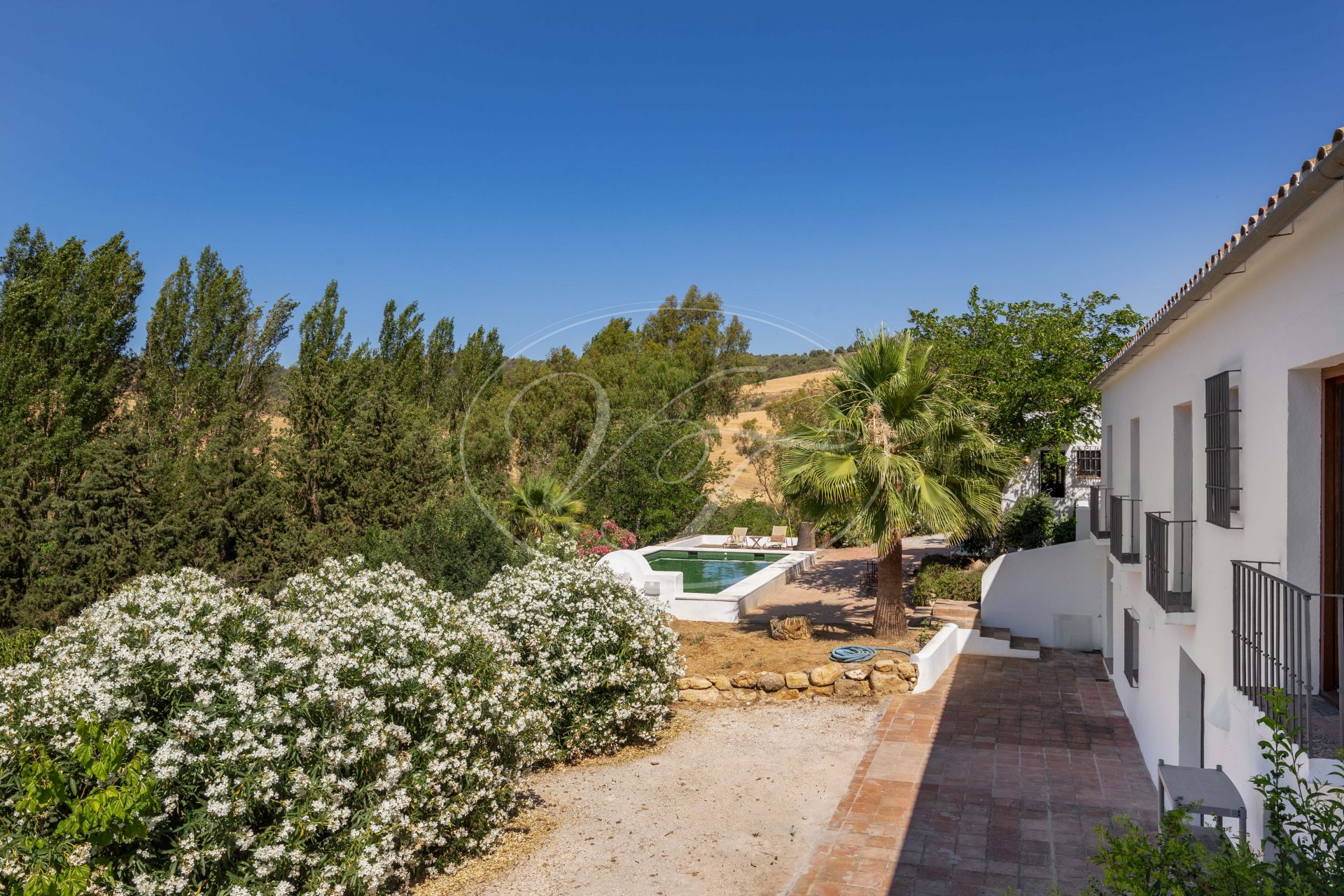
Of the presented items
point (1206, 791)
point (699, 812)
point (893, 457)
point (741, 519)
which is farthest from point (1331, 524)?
point (741, 519)

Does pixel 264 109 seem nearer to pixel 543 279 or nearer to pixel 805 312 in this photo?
pixel 543 279

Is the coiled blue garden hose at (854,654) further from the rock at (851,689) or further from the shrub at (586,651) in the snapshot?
the shrub at (586,651)

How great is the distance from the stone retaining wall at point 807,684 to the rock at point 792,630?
2.80 m

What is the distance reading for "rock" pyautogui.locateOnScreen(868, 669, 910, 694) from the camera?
11.5m

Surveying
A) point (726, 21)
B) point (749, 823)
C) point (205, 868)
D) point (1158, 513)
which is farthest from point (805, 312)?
point (205, 868)

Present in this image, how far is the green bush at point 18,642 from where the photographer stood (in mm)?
12953

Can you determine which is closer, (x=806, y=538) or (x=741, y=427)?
(x=806, y=538)

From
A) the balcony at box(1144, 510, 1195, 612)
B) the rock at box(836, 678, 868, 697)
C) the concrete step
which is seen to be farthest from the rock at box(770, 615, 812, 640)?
the balcony at box(1144, 510, 1195, 612)

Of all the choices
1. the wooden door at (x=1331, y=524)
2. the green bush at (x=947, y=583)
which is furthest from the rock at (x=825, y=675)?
the wooden door at (x=1331, y=524)

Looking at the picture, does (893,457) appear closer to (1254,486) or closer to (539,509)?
(1254,486)

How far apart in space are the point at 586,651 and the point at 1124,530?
6.92 meters

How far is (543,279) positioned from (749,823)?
71.7ft

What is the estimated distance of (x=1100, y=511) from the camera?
1280 centimetres

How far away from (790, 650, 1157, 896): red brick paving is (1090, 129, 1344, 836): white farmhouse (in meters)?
1.07
